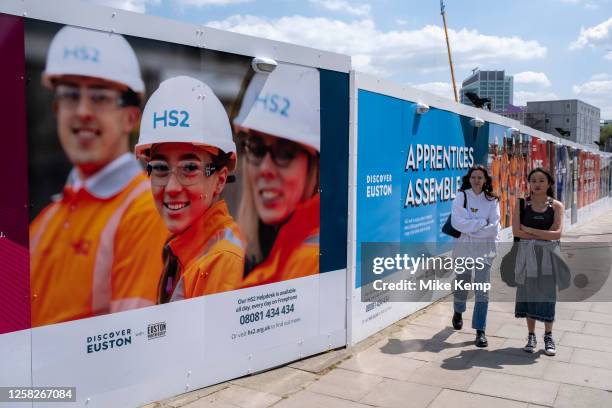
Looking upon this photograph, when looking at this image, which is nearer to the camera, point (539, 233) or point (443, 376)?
point (443, 376)

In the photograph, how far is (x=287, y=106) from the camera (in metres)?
5.00

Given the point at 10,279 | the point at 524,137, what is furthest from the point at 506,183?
the point at 10,279

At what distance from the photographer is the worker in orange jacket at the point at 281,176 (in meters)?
4.75

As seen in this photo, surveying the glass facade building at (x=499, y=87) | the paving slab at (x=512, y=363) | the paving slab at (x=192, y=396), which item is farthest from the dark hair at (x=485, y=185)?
the glass facade building at (x=499, y=87)

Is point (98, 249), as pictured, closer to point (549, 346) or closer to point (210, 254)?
point (210, 254)

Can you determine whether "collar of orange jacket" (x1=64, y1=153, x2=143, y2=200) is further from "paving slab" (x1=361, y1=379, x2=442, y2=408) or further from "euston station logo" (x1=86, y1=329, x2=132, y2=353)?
"paving slab" (x1=361, y1=379, x2=442, y2=408)

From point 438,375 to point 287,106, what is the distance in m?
2.65

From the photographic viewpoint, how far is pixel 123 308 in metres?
3.91

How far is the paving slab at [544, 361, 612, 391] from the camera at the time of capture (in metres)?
4.81

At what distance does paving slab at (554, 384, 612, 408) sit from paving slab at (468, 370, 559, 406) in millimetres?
57

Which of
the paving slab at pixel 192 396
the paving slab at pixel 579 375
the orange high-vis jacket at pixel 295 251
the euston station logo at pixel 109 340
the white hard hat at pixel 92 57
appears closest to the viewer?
the white hard hat at pixel 92 57

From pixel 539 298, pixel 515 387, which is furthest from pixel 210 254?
pixel 539 298

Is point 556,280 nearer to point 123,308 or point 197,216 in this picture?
point 197,216

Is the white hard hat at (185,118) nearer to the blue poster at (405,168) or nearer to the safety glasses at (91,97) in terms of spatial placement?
the safety glasses at (91,97)
